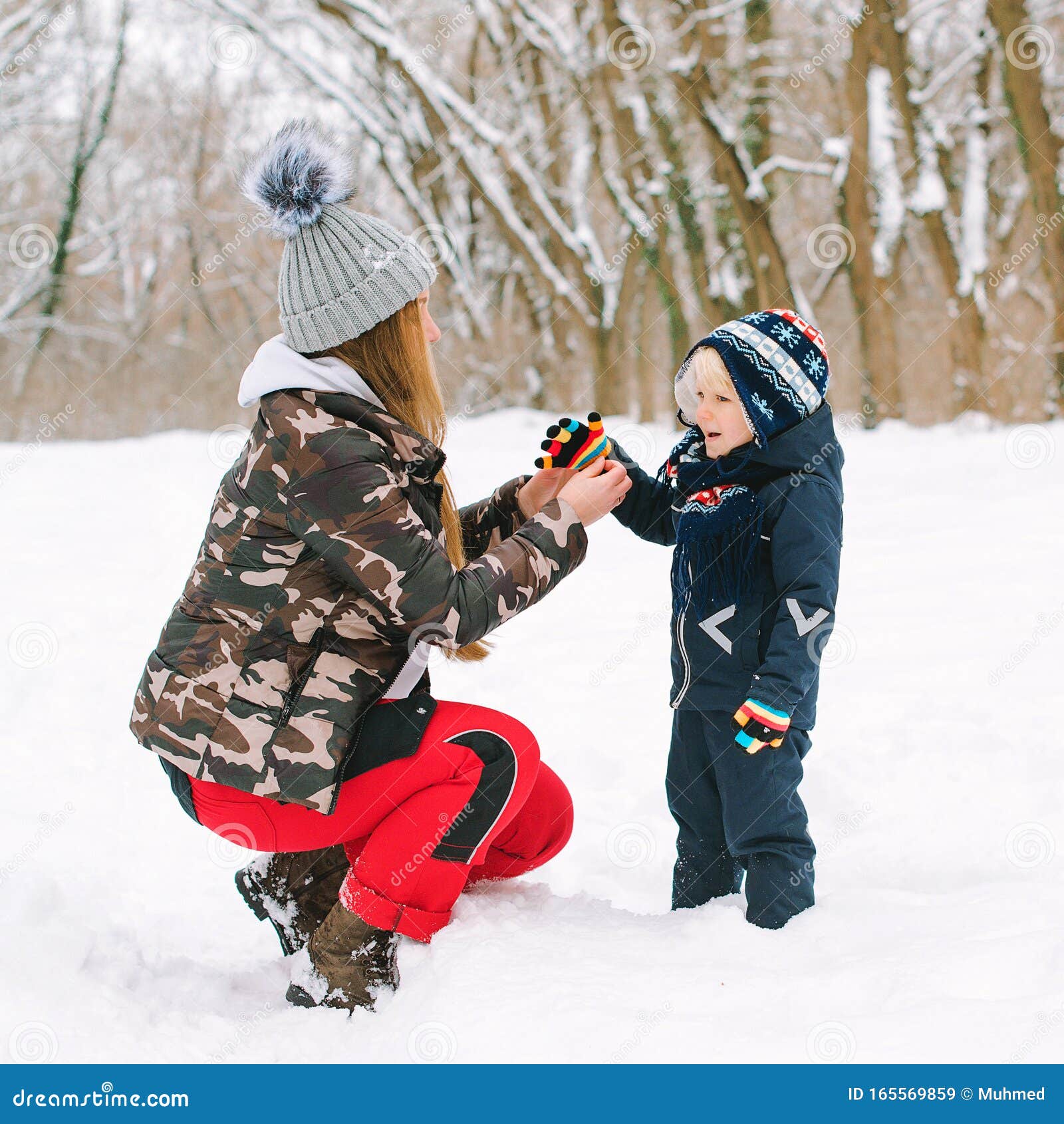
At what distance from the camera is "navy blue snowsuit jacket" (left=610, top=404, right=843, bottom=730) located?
7.27 ft

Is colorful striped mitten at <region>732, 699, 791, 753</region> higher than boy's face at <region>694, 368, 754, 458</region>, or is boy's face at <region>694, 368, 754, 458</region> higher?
boy's face at <region>694, 368, 754, 458</region>

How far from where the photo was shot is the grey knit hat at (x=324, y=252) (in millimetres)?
2062

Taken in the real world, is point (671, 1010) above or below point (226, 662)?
below


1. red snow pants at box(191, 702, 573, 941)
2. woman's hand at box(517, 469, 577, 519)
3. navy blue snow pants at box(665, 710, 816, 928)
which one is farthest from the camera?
woman's hand at box(517, 469, 577, 519)

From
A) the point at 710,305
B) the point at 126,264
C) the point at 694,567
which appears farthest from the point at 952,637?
the point at 126,264

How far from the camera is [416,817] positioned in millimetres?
2137

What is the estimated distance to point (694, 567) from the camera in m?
2.42

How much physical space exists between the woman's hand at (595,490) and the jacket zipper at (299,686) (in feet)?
1.90

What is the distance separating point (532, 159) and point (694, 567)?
13388 mm

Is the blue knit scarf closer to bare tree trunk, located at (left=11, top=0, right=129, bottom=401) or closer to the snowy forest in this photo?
the snowy forest

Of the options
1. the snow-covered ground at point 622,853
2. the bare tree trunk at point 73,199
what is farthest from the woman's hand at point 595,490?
the bare tree trunk at point 73,199

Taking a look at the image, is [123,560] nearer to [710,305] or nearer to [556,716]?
[556,716]

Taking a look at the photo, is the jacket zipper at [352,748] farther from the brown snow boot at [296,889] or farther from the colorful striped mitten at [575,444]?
the colorful striped mitten at [575,444]

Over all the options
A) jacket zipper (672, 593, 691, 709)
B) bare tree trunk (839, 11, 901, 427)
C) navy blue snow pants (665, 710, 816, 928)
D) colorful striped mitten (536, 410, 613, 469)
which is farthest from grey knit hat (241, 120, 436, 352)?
bare tree trunk (839, 11, 901, 427)
